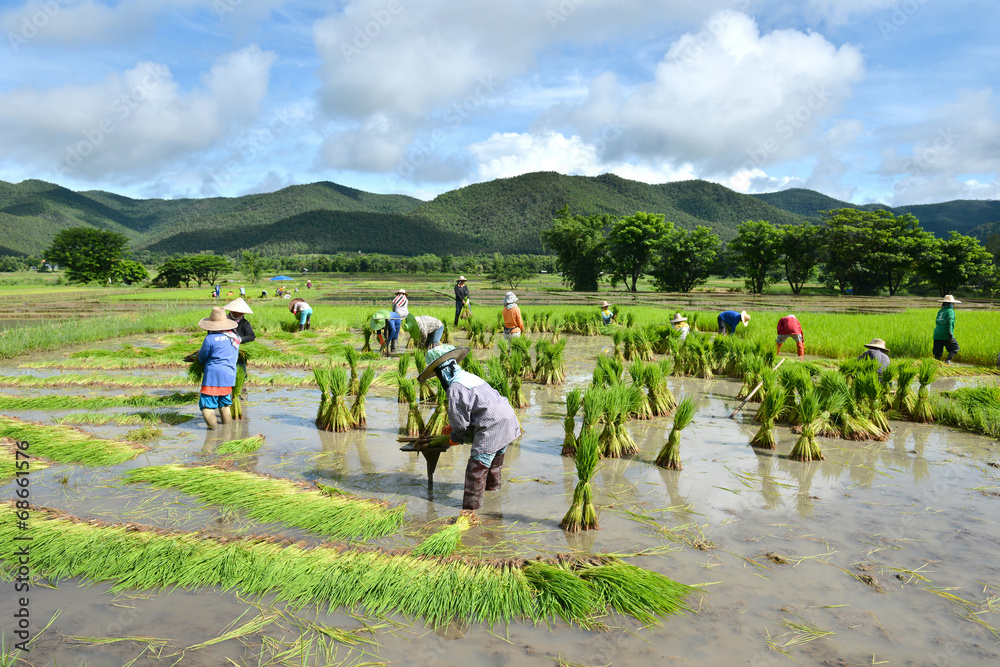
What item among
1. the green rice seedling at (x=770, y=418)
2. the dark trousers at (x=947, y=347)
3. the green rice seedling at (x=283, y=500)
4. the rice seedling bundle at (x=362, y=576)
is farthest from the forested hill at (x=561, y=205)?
the rice seedling bundle at (x=362, y=576)

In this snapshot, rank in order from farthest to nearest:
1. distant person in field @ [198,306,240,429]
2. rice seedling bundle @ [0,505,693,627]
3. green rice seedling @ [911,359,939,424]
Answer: green rice seedling @ [911,359,939,424]
distant person in field @ [198,306,240,429]
rice seedling bundle @ [0,505,693,627]

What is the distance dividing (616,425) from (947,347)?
9.26 m

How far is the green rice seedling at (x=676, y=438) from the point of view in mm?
5676

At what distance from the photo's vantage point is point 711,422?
7699 mm

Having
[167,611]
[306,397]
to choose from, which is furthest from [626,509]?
[306,397]

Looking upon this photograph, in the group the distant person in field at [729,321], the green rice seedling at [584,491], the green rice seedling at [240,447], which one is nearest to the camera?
the green rice seedling at [584,491]

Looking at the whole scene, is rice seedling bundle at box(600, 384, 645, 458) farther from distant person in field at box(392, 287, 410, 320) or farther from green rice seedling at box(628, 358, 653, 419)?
distant person in field at box(392, 287, 410, 320)

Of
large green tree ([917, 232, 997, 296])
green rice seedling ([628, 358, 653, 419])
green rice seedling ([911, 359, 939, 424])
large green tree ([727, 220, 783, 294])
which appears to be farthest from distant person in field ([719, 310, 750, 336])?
large green tree ([917, 232, 997, 296])

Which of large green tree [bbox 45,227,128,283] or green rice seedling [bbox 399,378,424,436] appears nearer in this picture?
green rice seedling [bbox 399,378,424,436]

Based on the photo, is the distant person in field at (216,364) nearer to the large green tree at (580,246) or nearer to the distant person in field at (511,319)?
the distant person in field at (511,319)

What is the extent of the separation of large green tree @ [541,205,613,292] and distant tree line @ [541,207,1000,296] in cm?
9

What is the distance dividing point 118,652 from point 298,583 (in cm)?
92

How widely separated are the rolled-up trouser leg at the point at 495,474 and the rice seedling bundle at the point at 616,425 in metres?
1.60

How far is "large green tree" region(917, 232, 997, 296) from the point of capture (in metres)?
40.0
